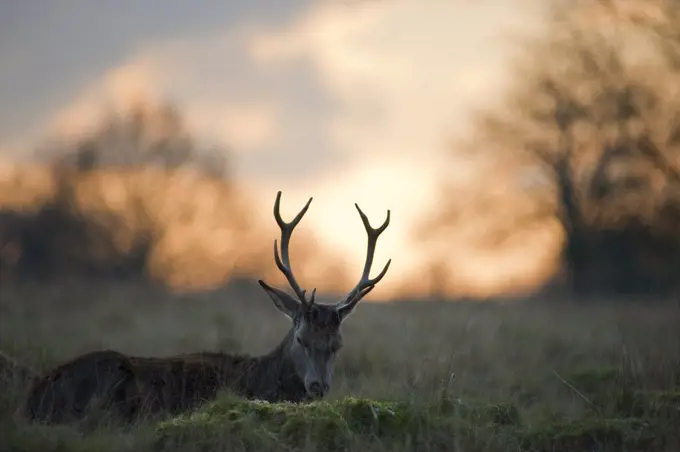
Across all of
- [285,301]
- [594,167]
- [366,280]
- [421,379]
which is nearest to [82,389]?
[285,301]

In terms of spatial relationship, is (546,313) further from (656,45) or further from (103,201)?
(103,201)

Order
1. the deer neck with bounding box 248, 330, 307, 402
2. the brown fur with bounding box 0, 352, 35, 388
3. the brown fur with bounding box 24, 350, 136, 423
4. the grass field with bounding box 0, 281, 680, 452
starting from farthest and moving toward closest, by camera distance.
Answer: the deer neck with bounding box 248, 330, 307, 402 < the brown fur with bounding box 0, 352, 35, 388 < the brown fur with bounding box 24, 350, 136, 423 < the grass field with bounding box 0, 281, 680, 452

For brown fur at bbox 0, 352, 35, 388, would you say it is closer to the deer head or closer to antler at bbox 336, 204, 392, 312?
the deer head

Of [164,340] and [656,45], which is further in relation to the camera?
[656,45]

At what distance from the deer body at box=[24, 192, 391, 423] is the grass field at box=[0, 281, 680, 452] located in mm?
328

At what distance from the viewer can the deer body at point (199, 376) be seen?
864 centimetres

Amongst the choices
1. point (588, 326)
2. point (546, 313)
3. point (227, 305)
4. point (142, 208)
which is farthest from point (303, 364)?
point (142, 208)

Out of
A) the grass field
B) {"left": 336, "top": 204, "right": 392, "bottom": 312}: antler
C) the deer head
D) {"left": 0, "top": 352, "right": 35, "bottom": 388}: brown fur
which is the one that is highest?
{"left": 336, "top": 204, "right": 392, "bottom": 312}: antler

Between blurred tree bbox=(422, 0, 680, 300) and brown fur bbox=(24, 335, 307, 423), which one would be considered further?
blurred tree bbox=(422, 0, 680, 300)

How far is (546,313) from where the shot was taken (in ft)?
63.0

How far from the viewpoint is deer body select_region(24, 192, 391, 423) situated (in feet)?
28.3

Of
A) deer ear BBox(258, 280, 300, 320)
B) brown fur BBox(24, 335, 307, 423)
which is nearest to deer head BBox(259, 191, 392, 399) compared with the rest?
deer ear BBox(258, 280, 300, 320)

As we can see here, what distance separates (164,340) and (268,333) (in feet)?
5.23

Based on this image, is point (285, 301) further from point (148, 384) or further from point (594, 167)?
point (594, 167)
